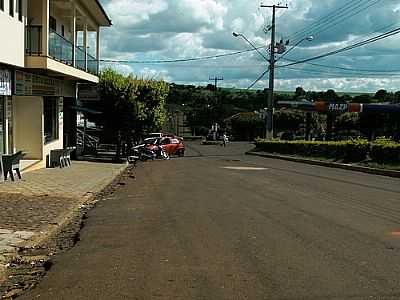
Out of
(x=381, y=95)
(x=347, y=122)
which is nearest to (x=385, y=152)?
(x=347, y=122)

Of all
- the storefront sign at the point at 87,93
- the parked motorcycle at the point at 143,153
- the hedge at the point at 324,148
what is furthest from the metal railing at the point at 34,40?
the parked motorcycle at the point at 143,153

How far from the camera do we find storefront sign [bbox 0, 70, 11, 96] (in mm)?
19641

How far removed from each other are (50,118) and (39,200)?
14.0 metres

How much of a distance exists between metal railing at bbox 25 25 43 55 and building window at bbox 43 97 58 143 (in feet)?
16.0

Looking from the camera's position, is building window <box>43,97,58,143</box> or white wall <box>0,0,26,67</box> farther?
building window <box>43,97,58,143</box>

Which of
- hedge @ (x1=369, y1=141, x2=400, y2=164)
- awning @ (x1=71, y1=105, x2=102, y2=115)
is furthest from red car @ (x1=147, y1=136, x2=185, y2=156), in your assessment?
hedge @ (x1=369, y1=141, x2=400, y2=164)

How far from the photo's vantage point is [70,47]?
26781 millimetres

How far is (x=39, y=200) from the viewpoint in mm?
15094

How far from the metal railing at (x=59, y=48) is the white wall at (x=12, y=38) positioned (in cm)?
192

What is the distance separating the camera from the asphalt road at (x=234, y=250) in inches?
268

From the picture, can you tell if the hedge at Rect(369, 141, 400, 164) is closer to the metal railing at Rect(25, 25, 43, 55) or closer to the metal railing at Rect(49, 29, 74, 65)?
the metal railing at Rect(49, 29, 74, 65)

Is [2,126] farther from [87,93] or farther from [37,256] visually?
[37,256]

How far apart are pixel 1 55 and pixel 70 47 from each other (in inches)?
335

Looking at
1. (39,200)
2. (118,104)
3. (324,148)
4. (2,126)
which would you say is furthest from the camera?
(324,148)
